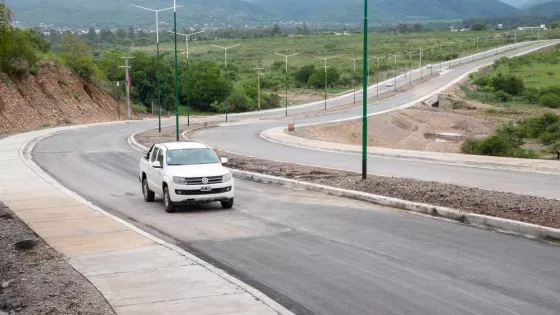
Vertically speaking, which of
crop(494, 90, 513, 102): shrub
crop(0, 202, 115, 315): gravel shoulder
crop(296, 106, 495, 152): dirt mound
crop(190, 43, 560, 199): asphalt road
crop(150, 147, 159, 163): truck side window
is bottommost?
crop(296, 106, 495, 152): dirt mound

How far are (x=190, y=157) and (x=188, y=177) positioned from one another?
→ 4.74 feet

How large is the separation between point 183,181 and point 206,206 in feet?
5.32

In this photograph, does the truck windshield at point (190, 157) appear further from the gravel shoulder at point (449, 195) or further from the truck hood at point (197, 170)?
the gravel shoulder at point (449, 195)

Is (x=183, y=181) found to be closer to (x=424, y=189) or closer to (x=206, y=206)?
(x=206, y=206)

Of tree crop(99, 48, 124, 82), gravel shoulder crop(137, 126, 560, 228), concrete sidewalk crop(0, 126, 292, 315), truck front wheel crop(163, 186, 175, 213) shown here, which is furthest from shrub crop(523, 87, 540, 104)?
concrete sidewalk crop(0, 126, 292, 315)

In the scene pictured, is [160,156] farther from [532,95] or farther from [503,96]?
[503,96]

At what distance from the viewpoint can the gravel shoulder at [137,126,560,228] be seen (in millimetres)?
16578

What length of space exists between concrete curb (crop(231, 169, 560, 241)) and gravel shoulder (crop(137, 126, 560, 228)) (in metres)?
0.43

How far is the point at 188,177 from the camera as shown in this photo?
19.2 m

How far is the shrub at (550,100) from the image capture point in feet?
281

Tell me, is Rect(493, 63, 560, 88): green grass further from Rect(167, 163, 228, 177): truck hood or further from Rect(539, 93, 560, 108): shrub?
Rect(167, 163, 228, 177): truck hood

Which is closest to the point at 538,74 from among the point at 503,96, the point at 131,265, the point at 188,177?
the point at 503,96

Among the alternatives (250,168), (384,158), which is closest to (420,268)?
(250,168)

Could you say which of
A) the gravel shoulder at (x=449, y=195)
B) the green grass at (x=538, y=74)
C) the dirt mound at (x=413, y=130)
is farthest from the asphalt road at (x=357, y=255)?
the green grass at (x=538, y=74)
